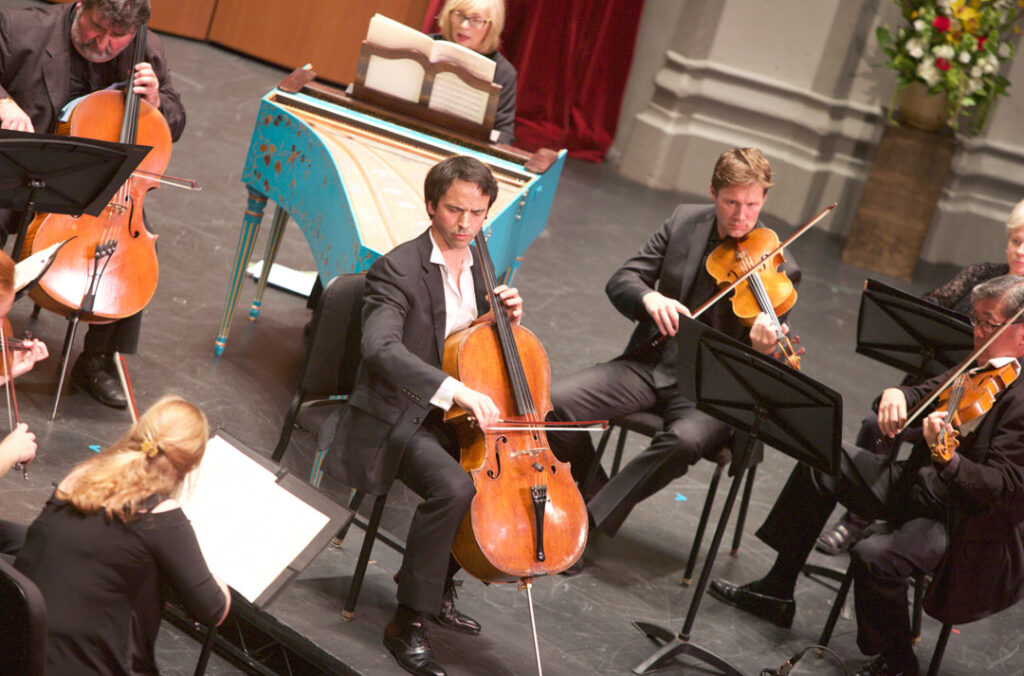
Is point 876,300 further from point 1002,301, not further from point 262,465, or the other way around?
point 262,465

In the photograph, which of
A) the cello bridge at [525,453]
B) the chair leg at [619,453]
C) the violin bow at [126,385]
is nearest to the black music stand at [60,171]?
the violin bow at [126,385]

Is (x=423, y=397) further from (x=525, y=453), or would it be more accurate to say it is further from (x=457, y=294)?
(x=457, y=294)

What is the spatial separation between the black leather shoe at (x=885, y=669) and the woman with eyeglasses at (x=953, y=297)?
0.65m

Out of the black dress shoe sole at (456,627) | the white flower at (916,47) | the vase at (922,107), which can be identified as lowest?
the black dress shoe sole at (456,627)

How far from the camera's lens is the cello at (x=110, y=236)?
11.0 ft

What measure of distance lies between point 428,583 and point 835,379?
3.20m

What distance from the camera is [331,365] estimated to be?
3203 mm

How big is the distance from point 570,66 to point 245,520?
5.75m

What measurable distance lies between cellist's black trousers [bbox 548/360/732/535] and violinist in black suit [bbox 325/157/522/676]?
533mm

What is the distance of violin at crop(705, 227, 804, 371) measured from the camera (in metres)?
3.46

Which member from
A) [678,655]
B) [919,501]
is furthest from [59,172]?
[919,501]

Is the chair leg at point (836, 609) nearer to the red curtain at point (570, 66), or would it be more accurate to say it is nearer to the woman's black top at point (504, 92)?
the woman's black top at point (504, 92)

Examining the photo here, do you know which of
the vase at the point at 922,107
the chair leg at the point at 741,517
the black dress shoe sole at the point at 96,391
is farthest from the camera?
the vase at the point at 922,107

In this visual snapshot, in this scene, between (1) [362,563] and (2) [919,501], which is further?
(2) [919,501]
